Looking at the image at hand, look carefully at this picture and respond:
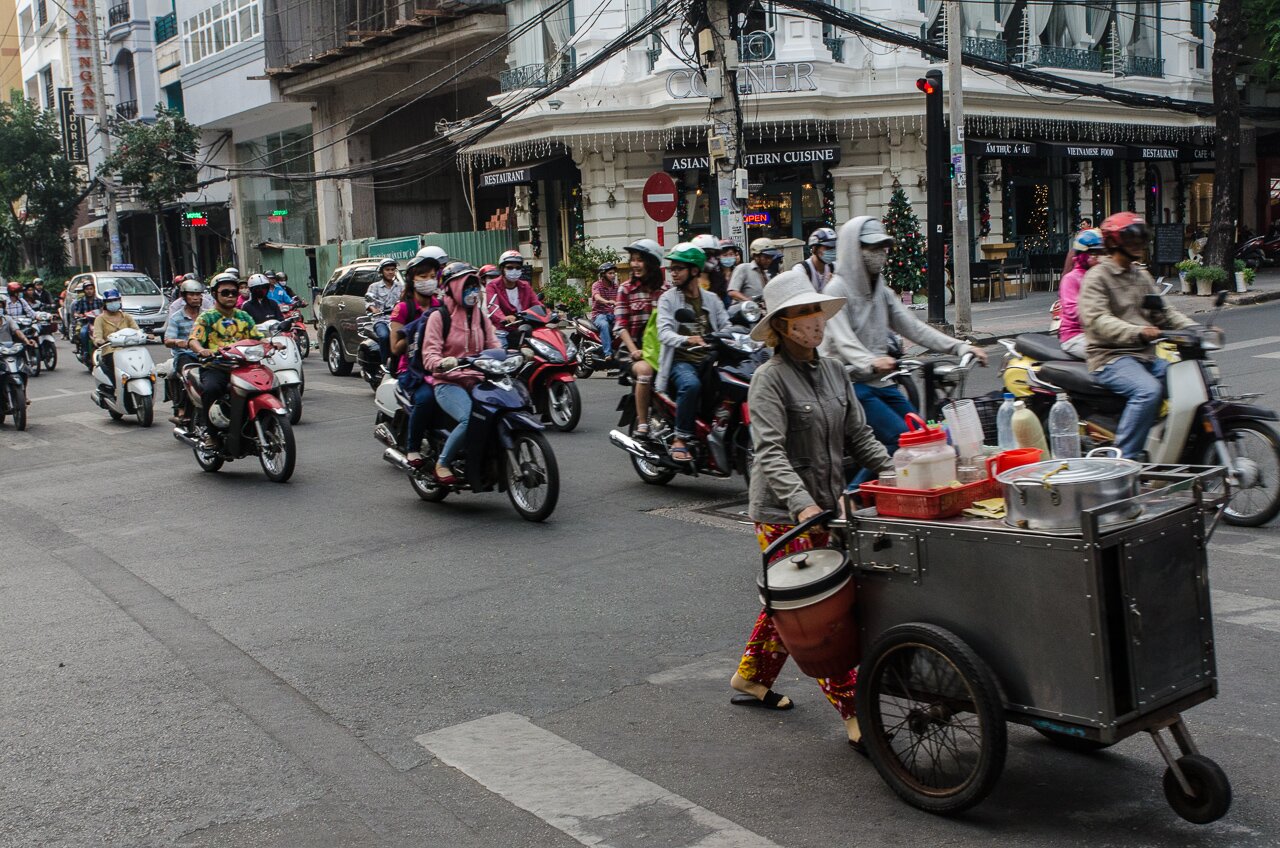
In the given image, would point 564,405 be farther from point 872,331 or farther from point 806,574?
point 806,574

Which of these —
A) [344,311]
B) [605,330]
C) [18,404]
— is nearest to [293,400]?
[18,404]

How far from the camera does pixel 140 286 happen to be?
3338 centimetres

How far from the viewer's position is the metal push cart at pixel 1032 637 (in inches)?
141

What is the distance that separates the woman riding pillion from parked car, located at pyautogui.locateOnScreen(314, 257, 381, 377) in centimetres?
1649

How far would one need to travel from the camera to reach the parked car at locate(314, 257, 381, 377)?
20.9m

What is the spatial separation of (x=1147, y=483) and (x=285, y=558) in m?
5.76

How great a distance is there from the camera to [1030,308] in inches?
996

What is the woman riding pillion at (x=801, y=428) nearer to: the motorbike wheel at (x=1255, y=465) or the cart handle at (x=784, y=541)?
the cart handle at (x=784, y=541)

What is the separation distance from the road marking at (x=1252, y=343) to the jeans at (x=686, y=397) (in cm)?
975

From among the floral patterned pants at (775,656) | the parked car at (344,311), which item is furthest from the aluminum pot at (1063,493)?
the parked car at (344,311)

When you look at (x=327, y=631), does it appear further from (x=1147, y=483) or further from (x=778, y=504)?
(x=1147, y=483)

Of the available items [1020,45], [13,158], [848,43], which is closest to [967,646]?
[848,43]

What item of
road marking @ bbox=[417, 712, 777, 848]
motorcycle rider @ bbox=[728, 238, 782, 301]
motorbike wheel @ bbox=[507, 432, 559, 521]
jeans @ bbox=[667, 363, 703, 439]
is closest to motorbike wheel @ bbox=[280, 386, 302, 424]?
motorcycle rider @ bbox=[728, 238, 782, 301]

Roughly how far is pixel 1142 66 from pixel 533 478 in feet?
90.7
